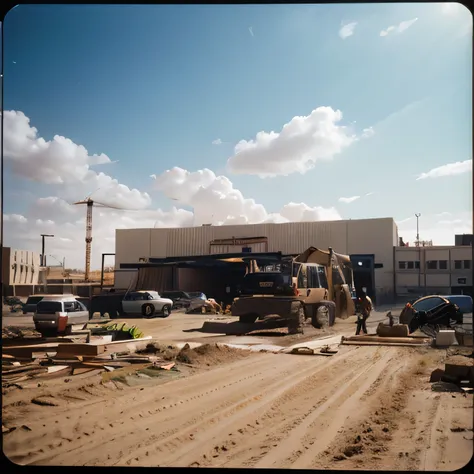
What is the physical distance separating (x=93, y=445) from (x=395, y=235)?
3747 centimetres

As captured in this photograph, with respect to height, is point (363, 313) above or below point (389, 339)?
above

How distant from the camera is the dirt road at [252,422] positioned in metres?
6.16

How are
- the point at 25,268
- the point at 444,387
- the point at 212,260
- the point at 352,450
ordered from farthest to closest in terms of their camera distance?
the point at 25,268 < the point at 212,260 < the point at 444,387 < the point at 352,450

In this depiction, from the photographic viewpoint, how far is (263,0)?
5180 millimetres

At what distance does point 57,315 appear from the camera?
17.7 metres

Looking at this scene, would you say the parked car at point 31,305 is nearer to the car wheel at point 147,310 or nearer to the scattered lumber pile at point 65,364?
the car wheel at point 147,310

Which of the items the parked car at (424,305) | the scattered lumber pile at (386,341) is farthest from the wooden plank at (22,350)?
the parked car at (424,305)

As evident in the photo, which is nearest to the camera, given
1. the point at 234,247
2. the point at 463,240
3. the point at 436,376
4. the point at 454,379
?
the point at 454,379

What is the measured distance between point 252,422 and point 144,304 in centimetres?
1933

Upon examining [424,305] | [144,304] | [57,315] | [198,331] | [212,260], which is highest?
[212,260]

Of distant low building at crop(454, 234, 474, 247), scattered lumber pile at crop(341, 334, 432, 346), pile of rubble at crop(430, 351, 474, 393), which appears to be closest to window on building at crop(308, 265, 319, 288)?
scattered lumber pile at crop(341, 334, 432, 346)

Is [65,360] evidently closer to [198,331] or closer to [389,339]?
[198,331]

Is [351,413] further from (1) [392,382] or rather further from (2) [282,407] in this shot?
(1) [392,382]

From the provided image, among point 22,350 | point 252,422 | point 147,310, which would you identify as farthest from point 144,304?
point 252,422
